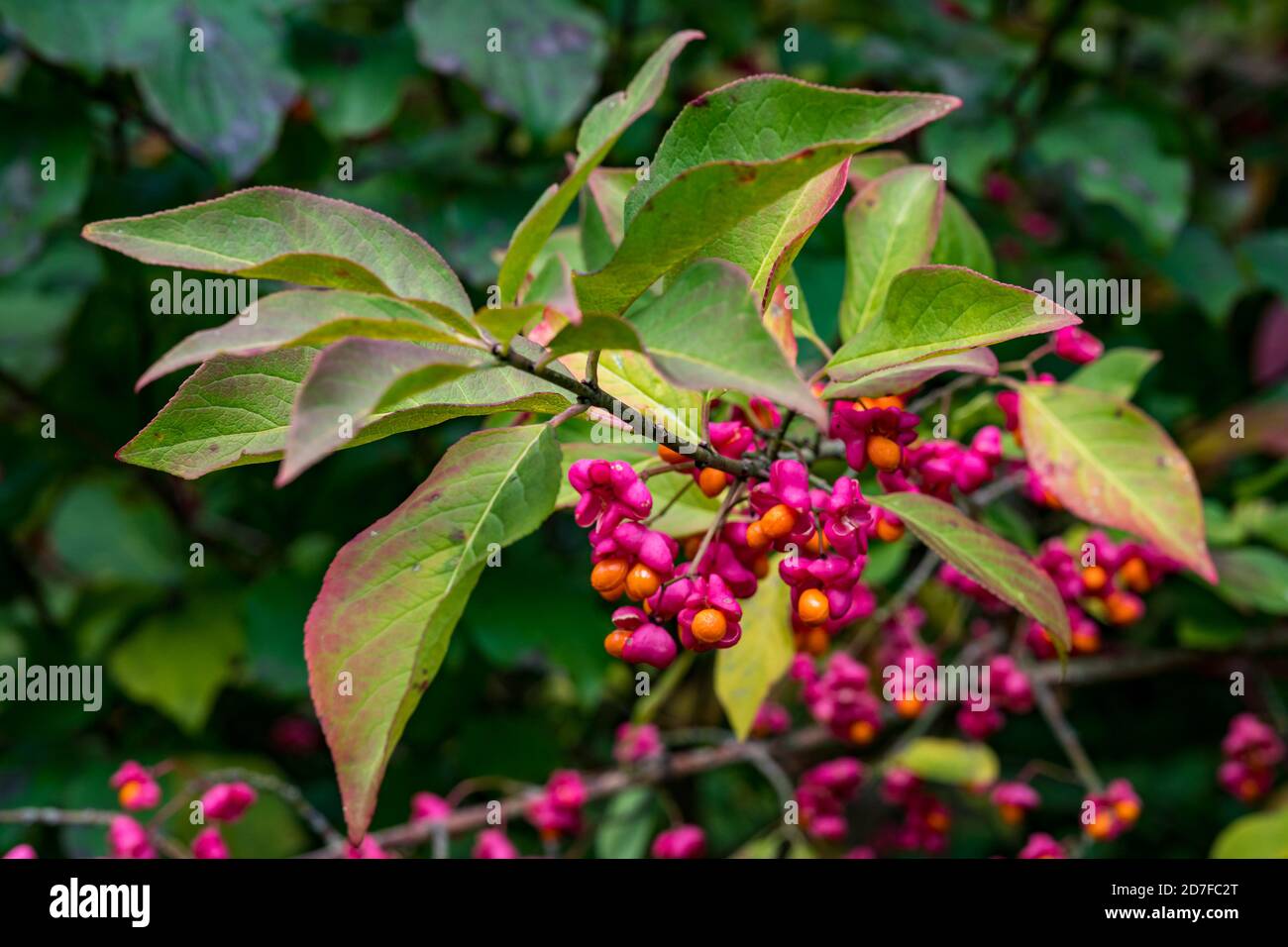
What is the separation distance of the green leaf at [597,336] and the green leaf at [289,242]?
0.10 metres

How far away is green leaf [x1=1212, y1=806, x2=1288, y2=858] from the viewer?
4.84ft

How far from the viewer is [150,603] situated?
193cm

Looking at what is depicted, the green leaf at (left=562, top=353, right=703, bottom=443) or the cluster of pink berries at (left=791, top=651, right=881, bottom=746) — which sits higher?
the green leaf at (left=562, top=353, right=703, bottom=443)

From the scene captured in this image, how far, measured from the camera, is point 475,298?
1673 millimetres

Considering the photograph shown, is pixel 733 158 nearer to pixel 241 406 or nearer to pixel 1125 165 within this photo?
pixel 241 406

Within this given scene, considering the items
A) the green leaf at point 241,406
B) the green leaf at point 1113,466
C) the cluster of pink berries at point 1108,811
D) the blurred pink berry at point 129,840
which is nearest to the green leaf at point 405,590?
the green leaf at point 241,406

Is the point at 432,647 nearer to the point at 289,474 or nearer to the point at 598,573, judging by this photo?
the point at 598,573

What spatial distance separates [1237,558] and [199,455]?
132 centimetres

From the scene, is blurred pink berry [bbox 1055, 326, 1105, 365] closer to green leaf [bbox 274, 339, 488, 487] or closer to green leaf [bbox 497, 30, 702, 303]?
green leaf [bbox 497, 30, 702, 303]

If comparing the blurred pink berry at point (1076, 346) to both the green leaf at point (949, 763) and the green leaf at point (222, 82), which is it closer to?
the green leaf at point (949, 763)

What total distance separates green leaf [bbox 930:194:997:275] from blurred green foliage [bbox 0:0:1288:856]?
245 millimetres

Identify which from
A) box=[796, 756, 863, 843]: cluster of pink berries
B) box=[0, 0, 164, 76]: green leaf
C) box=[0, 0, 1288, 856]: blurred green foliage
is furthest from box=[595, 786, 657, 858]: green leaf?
box=[0, 0, 164, 76]: green leaf

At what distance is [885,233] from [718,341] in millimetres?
450

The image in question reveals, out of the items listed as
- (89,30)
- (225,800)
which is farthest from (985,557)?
(89,30)
